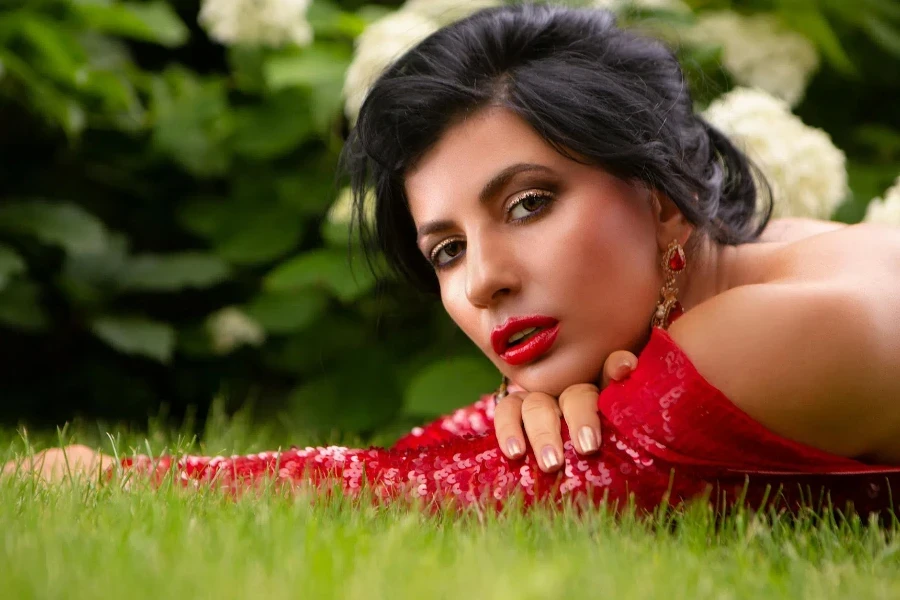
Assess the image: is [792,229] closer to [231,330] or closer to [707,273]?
[707,273]

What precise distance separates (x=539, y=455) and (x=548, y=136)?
0.52m

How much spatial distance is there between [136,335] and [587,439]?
2.12 m

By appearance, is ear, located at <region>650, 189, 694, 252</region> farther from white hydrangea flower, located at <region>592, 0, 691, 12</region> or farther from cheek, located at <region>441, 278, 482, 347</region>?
white hydrangea flower, located at <region>592, 0, 691, 12</region>

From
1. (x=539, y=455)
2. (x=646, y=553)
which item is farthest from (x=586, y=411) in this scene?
(x=646, y=553)

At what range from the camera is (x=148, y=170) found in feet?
12.5

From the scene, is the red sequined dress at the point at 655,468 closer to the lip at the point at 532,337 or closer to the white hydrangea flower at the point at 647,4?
the lip at the point at 532,337

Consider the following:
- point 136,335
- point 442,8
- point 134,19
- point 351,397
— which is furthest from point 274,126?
point 351,397

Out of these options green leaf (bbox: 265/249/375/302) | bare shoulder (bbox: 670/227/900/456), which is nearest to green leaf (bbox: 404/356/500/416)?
green leaf (bbox: 265/249/375/302)

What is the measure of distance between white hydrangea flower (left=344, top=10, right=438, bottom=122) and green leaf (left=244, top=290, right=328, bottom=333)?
0.70 m

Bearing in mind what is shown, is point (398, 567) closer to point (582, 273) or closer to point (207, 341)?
point (582, 273)

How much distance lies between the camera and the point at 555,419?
63.8 inches

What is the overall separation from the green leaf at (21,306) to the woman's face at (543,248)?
1.96 metres

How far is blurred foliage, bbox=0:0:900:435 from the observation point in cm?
314

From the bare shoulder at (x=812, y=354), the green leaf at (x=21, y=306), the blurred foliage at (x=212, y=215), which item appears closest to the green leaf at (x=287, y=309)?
the blurred foliage at (x=212, y=215)
